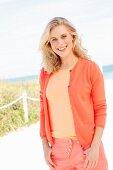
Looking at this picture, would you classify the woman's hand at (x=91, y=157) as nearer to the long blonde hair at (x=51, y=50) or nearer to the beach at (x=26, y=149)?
the long blonde hair at (x=51, y=50)

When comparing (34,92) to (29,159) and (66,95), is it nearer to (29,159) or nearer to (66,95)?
(29,159)

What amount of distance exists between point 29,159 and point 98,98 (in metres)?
2.78

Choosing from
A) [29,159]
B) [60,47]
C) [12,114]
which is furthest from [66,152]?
[12,114]

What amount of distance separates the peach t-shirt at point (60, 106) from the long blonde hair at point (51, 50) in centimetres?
5

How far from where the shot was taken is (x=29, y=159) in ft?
15.5

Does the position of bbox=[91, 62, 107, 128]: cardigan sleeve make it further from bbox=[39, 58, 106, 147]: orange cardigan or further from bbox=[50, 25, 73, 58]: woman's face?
bbox=[50, 25, 73, 58]: woman's face

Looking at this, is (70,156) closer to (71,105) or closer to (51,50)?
(71,105)

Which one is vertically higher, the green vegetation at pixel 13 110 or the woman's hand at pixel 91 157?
the woman's hand at pixel 91 157

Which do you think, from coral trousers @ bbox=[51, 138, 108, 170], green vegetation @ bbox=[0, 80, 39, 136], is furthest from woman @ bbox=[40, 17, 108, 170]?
green vegetation @ bbox=[0, 80, 39, 136]

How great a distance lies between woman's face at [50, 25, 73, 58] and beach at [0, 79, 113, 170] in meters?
1.89

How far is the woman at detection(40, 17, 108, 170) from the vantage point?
2.05 m

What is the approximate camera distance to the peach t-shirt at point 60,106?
2.08 metres

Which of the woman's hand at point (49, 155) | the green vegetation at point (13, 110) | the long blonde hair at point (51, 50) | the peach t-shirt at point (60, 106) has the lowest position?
the green vegetation at point (13, 110)

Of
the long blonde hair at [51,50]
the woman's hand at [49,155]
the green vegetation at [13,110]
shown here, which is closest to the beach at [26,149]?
the green vegetation at [13,110]
